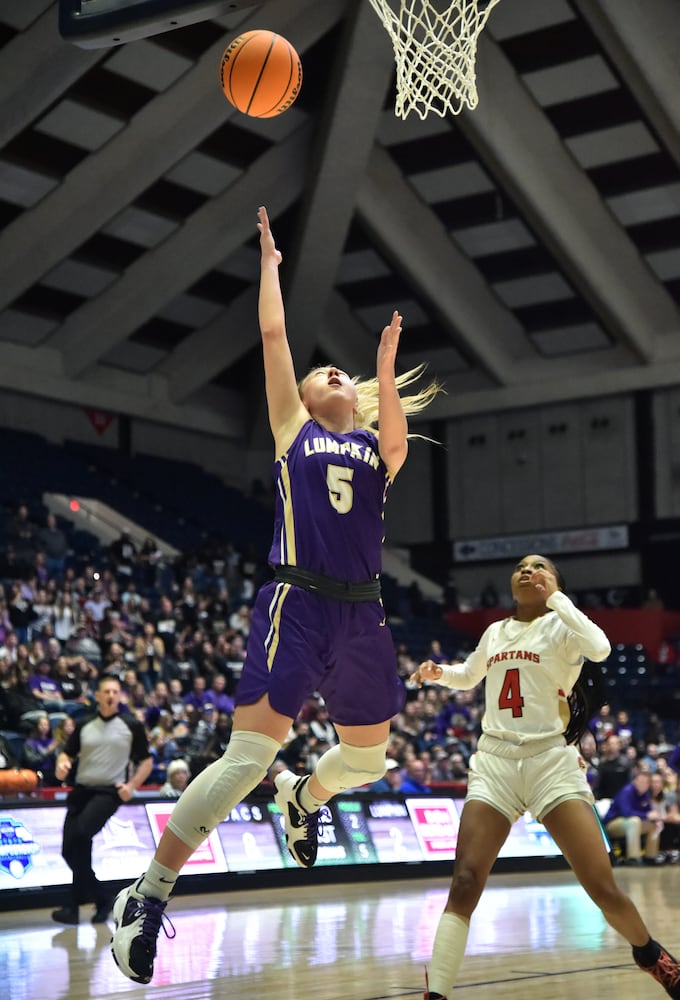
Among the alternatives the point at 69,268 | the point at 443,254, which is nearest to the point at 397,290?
the point at 443,254

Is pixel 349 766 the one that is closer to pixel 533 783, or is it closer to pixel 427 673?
pixel 533 783

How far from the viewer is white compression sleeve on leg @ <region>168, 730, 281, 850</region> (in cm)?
511

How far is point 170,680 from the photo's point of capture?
19828 millimetres

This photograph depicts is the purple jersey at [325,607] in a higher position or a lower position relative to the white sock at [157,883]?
higher

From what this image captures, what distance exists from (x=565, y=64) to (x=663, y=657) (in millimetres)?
13135

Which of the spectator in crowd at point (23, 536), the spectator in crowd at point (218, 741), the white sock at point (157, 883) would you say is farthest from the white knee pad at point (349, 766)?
the spectator in crowd at point (23, 536)

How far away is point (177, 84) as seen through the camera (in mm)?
21969

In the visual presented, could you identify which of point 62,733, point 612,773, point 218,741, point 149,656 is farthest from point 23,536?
point 612,773

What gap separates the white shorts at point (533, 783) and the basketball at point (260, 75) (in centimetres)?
361

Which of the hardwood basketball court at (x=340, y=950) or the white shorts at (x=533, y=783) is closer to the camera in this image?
the white shorts at (x=533, y=783)

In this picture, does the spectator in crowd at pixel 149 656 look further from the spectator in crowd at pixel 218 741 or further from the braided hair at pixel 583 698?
the braided hair at pixel 583 698

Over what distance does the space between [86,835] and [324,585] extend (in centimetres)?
608

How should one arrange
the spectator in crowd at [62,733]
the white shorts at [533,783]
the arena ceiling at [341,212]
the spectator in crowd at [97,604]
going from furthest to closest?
the arena ceiling at [341,212] < the spectator in crowd at [97,604] < the spectator in crowd at [62,733] < the white shorts at [533,783]

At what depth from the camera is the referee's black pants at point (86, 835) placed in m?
10.5
